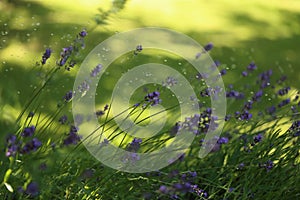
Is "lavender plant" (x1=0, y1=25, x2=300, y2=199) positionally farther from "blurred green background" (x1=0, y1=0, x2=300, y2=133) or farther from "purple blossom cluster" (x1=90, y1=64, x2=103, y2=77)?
"blurred green background" (x1=0, y1=0, x2=300, y2=133)

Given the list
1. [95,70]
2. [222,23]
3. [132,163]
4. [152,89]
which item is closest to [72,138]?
[132,163]

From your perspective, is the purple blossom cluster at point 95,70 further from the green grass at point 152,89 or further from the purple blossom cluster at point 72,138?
the purple blossom cluster at point 72,138

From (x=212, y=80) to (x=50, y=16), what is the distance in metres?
2.28

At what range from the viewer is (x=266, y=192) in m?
2.27

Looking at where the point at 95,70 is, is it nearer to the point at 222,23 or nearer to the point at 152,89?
the point at 152,89

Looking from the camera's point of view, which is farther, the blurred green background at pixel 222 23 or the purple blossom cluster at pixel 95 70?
the blurred green background at pixel 222 23

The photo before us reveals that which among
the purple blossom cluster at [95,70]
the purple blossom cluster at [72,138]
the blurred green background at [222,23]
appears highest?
the blurred green background at [222,23]

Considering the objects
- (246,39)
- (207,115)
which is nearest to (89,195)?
(207,115)

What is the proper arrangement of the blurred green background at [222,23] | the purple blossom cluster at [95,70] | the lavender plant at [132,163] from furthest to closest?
A: the blurred green background at [222,23] < the purple blossom cluster at [95,70] < the lavender plant at [132,163]

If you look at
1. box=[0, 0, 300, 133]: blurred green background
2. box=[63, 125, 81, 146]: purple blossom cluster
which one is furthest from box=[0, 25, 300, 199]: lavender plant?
box=[0, 0, 300, 133]: blurred green background

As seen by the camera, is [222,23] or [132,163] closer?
[132,163]

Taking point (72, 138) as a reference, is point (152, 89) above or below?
above

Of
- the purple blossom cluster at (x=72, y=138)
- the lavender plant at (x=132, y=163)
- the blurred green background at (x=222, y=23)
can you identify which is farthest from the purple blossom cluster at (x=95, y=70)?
the blurred green background at (x=222, y=23)

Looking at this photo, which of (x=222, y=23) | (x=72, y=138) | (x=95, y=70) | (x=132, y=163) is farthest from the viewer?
Answer: (x=222, y=23)
